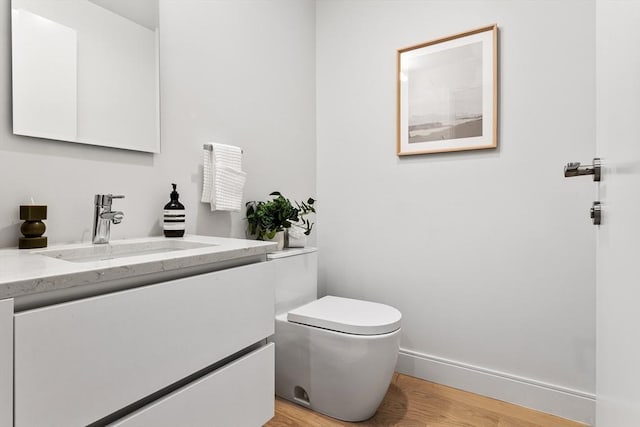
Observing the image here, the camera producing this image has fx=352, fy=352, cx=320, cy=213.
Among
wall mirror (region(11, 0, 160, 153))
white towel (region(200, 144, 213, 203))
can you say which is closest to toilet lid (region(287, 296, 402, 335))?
white towel (region(200, 144, 213, 203))

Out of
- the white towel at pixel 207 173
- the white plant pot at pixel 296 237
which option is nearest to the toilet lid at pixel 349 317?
the white plant pot at pixel 296 237

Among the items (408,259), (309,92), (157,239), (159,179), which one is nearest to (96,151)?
(159,179)

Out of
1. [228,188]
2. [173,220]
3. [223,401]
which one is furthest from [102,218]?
[223,401]

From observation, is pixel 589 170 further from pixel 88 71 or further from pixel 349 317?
pixel 88 71

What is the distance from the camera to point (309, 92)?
2.26m

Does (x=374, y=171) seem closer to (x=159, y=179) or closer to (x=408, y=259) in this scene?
(x=408, y=259)

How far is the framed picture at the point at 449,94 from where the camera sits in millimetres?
1722

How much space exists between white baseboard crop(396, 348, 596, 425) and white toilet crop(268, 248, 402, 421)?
0.49 meters

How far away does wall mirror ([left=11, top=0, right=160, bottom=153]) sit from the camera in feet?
3.45

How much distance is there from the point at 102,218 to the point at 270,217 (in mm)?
757

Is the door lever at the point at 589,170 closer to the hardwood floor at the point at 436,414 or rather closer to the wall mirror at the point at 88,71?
the hardwood floor at the point at 436,414

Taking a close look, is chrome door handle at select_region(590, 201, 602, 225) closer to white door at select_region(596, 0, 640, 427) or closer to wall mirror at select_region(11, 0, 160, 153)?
white door at select_region(596, 0, 640, 427)

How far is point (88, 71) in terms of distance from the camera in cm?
120

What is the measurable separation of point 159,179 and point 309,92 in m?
1.21
